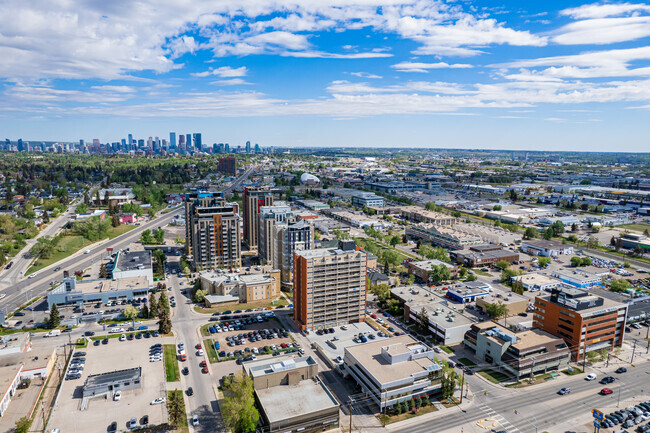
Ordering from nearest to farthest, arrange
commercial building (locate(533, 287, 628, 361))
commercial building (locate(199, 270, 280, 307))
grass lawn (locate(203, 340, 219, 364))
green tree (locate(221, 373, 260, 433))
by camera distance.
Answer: green tree (locate(221, 373, 260, 433)) → grass lawn (locate(203, 340, 219, 364)) → commercial building (locate(533, 287, 628, 361)) → commercial building (locate(199, 270, 280, 307))

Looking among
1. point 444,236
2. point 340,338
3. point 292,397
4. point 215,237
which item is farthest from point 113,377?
point 444,236

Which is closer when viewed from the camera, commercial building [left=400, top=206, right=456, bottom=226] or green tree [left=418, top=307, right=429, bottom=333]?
green tree [left=418, top=307, right=429, bottom=333]

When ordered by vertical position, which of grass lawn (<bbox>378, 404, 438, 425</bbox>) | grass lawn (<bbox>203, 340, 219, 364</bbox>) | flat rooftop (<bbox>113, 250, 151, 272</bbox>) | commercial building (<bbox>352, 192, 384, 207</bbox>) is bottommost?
grass lawn (<bbox>378, 404, 438, 425</bbox>)

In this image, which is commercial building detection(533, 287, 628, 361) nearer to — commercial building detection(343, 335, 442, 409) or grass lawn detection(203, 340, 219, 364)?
commercial building detection(343, 335, 442, 409)

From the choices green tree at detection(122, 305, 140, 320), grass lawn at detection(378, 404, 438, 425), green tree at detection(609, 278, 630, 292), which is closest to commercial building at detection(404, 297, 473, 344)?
grass lawn at detection(378, 404, 438, 425)

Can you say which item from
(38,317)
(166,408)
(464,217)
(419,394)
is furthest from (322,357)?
(464,217)

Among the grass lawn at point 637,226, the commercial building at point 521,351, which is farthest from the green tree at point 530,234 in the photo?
the commercial building at point 521,351

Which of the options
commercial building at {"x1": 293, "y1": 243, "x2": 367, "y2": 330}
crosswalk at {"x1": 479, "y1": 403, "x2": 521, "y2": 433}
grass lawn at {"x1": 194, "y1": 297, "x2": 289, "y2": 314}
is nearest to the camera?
crosswalk at {"x1": 479, "y1": 403, "x2": 521, "y2": 433}
